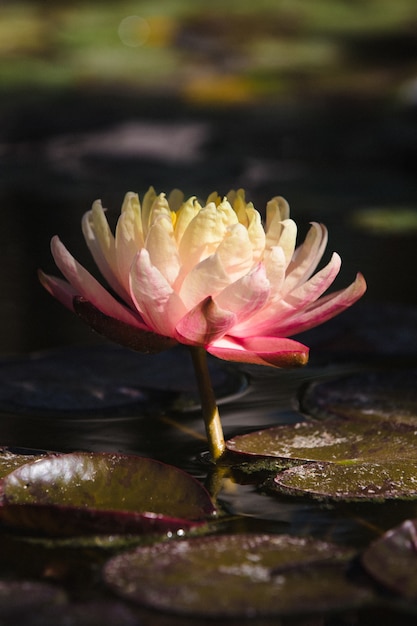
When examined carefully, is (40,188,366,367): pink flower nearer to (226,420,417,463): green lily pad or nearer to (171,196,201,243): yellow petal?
(171,196,201,243): yellow petal

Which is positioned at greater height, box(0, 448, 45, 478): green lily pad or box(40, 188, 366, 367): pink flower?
box(40, 188, 366, 367): pink flower

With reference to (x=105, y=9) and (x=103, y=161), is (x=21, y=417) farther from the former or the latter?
(x=105, y=9)

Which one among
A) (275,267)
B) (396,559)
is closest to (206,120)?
(275,267)

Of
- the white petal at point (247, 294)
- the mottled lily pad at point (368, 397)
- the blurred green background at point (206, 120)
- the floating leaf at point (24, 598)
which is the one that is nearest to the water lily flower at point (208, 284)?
the white petal at point (247, 294)

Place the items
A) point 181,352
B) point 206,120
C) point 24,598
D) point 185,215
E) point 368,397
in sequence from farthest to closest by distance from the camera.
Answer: point 206,120
point 181,352
point 368,397
point 185,215
point 24,598

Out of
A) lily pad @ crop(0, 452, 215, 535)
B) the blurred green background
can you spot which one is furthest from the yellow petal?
the blurred green background

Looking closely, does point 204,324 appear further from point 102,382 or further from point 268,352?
point 102,382
